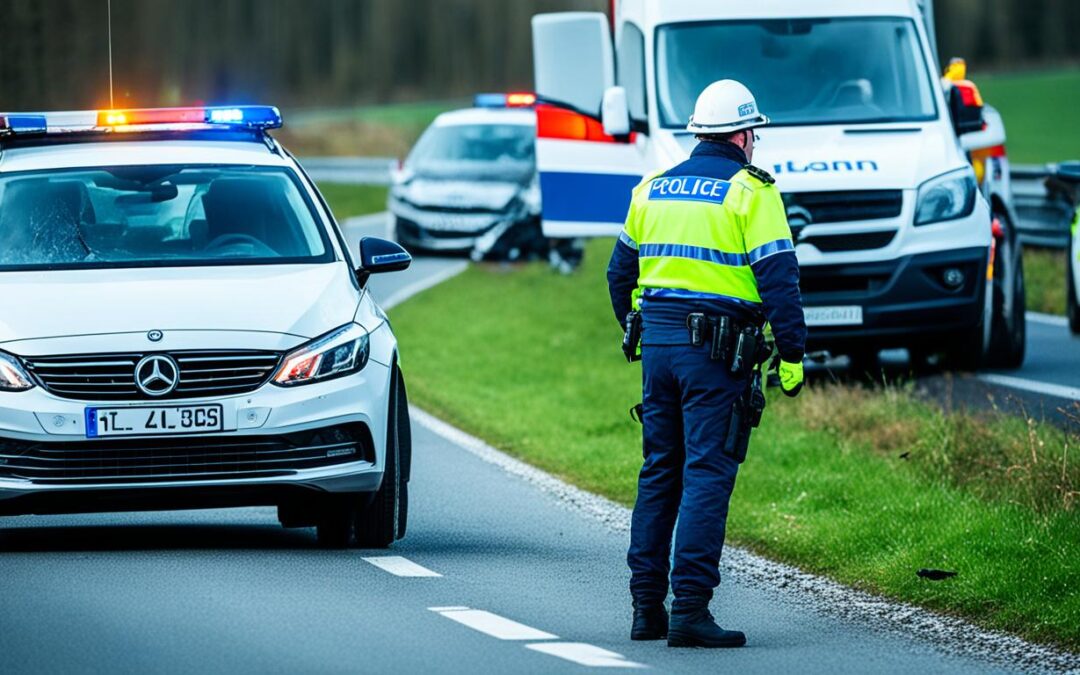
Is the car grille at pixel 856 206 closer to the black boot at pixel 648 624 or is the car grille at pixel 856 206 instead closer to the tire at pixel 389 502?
the tire at pixel 389 502

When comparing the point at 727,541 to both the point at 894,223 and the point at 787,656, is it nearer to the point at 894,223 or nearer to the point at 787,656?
the point at 787,656

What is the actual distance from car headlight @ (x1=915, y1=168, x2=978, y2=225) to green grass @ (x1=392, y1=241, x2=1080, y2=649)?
4.42 ft

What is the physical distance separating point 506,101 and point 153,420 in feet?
67.0

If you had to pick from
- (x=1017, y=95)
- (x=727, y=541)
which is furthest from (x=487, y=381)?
(x=1017, y=95)

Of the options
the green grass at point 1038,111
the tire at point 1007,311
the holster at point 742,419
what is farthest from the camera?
the green grass at point 1038,111

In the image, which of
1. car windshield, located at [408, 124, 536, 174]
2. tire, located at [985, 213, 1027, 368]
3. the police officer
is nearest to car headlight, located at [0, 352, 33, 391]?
the police officer

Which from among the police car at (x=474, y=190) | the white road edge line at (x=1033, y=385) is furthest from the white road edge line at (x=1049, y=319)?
the police car at (x=474, y=190)

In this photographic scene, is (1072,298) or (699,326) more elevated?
(699,326)

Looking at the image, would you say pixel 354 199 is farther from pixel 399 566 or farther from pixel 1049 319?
pixel 399 566

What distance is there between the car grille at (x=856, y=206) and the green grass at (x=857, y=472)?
1315 mm

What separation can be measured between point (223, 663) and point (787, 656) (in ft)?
5.82

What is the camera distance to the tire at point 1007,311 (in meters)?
18.5

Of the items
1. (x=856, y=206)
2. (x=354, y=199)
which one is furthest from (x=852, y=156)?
(x=354, y=199)

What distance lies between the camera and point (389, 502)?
10.3 meters
